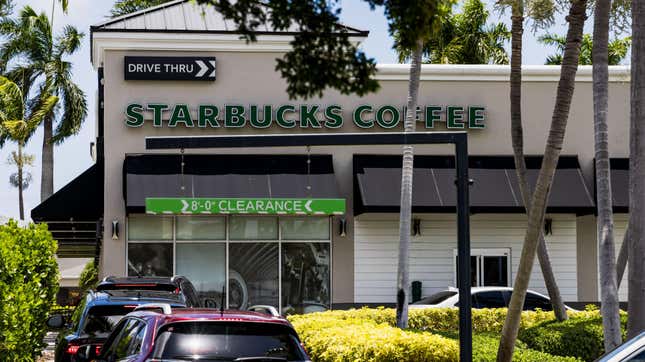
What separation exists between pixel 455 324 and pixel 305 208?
5321 millimetres

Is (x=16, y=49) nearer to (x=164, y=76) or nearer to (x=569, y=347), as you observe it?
(x=164, y=76)

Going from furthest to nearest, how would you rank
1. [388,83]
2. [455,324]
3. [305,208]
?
[388,83] < [305,208] < [455,324]

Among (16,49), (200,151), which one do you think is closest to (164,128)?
(200,151)

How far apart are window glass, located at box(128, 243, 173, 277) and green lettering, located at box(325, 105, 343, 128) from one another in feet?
17.8

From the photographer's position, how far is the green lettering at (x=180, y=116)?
28.8m

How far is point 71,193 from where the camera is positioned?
28562 millimetres

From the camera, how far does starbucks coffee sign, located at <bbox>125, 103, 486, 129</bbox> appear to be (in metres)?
28.8

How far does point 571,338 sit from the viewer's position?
1903cm

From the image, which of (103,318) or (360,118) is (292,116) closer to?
(360,118)

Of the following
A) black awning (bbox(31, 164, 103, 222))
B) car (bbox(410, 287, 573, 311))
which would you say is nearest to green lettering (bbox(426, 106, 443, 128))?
→ car (bbox(410, 287, 573, 311))

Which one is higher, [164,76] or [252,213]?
[164,76]

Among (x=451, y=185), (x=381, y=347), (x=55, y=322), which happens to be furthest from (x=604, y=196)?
(x=451, y=185)

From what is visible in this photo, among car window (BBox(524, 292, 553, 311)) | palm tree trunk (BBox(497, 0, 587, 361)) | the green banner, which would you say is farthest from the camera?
the green banner

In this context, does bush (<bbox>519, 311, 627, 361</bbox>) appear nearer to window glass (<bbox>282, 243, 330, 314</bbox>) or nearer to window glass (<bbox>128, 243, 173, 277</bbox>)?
window glass (<bbox>282, 243, 330, 314</bbox>)
